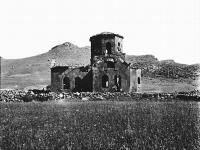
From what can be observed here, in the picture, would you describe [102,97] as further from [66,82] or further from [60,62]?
[60,62]

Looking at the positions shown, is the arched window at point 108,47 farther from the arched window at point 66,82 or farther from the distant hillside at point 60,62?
the distant hillside at point 60,62

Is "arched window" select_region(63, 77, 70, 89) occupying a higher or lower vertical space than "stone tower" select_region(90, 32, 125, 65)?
lower

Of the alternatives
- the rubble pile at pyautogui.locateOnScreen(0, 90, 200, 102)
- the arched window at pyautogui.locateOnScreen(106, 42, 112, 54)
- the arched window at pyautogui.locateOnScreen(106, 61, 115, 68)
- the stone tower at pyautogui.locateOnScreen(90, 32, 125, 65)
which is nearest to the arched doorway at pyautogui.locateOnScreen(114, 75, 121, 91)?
the arched window at pyautogui.locateOnScreen(106, 61, 115, 68)

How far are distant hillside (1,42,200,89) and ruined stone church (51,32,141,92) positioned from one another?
523 cm

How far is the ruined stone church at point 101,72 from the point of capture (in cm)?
4094

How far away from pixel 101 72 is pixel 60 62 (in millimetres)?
26626

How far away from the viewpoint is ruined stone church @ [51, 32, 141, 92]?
40.9 meters

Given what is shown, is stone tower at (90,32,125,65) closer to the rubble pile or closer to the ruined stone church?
the ruined stone church

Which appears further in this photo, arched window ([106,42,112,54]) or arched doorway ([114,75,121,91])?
arched window ([106,42,112,54])

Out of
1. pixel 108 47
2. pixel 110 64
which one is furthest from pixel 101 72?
pixel 108 47

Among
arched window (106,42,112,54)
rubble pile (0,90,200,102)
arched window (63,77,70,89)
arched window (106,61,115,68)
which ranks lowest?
rubble pile (0,90,200,102)

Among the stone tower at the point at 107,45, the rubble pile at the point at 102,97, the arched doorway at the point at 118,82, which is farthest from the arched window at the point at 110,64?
the rubble pile at the point at 102,97

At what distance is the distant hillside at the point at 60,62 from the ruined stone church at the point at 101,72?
5.23 m

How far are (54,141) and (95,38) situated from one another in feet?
118
